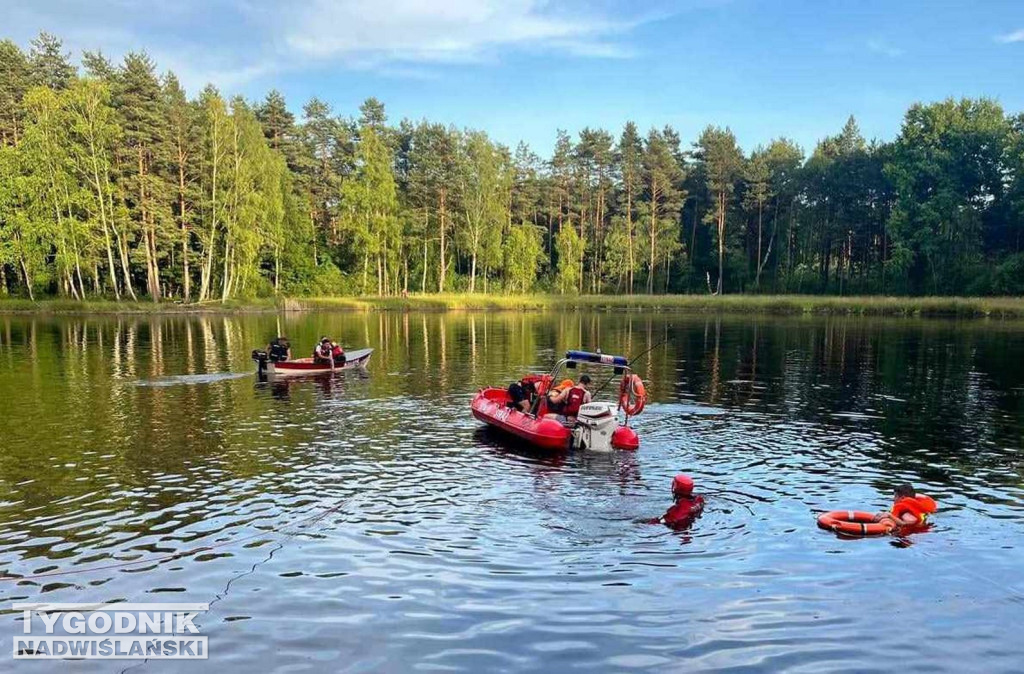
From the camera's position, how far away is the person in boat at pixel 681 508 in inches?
496

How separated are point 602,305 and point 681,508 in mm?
71115

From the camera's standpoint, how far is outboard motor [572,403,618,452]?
17828 millimetres

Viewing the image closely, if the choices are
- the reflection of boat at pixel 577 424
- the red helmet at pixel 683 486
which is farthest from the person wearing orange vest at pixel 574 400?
the red helmet at pixel 683 486

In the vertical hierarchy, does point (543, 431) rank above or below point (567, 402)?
below

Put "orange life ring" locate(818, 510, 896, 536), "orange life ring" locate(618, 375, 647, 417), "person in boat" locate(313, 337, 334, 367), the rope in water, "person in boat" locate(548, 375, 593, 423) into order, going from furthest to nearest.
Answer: "person in boat" locate(313, 337, 334, 367), "person in boat" locate(548, 375, 593, 423), "orange life ring" locate(618, 375, 647, 417), "orange life ring" locate(818, 510, 896, 536), the rope in water

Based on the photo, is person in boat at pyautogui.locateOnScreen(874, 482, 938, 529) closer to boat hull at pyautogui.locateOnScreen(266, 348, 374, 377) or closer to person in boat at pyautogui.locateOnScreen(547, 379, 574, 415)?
person in boat at pyautogui.locateOnScreen(547, 379, 574, 415)

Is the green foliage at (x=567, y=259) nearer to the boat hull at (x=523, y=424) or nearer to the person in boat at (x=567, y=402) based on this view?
the boat hull at (x=523, y=424)

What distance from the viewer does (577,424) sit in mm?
18219

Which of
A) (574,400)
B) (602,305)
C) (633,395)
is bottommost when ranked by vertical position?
(574,400)

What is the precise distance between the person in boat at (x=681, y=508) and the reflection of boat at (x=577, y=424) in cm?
505

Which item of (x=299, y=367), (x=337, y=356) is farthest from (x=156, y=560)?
(x=337, y=356)

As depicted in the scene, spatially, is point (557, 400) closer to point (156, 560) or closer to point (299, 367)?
point (156, 560)

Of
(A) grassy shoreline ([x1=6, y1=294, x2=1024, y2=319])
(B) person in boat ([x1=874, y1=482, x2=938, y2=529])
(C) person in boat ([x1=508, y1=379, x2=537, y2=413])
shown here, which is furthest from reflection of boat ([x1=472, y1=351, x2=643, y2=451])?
(A) grassy shoreline ([x1=6, y1=294, x2=1024, y2=319])

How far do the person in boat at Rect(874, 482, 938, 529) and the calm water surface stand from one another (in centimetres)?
44
